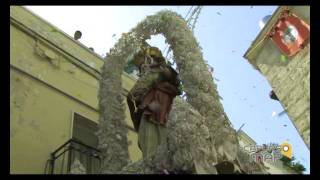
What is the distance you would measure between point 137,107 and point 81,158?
1650 millimetres

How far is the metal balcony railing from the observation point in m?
8.05

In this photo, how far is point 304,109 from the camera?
11.0 m

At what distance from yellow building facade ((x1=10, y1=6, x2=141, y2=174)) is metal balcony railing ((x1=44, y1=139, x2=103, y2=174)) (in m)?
0.10

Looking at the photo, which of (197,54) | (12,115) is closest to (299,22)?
(197,54)

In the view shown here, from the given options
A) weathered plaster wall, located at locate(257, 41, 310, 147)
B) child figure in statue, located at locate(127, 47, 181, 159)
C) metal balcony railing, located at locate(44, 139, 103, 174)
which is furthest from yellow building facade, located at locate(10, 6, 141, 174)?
weathered plaster wall, located at locate(257, 41, 310, 147)

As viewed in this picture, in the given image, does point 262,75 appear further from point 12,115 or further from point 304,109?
point 12,115

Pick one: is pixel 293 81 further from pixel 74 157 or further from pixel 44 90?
pixel 74 157

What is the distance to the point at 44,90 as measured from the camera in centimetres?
884

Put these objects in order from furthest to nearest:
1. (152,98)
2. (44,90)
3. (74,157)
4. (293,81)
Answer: (293,81)
(44,90)
(74,157)
(152,98)

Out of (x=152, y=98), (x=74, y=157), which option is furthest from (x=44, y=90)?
(x=152, y=98)

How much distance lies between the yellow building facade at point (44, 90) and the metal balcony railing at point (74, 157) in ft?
0.34

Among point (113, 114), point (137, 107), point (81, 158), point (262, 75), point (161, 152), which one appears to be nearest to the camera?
point (161, 152)

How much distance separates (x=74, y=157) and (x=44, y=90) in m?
1.41

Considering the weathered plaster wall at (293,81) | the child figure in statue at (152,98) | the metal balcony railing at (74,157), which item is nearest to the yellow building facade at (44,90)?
the metal balcony railing at (74,157)
